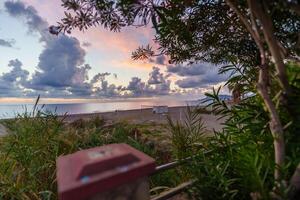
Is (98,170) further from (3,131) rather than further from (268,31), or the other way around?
(3,131)

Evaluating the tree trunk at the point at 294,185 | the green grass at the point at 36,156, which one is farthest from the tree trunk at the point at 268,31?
the green grass at the point at 36,156

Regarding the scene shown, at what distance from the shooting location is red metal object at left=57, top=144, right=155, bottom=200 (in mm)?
1582

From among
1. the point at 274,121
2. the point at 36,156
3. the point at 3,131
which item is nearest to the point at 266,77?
the point at 274,121

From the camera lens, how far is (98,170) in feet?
5.58

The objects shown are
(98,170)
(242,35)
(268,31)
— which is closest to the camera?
(98,170)

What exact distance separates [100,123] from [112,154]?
999 cm

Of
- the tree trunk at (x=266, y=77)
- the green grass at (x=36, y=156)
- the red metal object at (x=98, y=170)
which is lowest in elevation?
→ the green grass at (x=36, y=156)

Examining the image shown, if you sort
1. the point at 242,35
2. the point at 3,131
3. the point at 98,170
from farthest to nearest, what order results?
the point at 3,131
the point at 242,35
the point at 98,170

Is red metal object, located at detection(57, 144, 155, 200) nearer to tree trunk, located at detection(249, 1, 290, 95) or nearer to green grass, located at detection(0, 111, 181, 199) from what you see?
tree trunk, located at detection(249, 1, 290, 95)

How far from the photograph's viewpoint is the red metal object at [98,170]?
5.19 feet

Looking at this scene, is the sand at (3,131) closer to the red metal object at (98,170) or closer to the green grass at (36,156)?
the green grass at (36,156)

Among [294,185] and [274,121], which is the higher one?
[274,121]

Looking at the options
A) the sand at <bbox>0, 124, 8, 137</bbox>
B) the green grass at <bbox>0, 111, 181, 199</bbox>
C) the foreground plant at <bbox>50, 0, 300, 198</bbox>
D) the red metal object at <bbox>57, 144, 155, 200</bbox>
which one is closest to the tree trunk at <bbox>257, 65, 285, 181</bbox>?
the foreground plant at <bbox>50, 0, 300, 198</bbox>

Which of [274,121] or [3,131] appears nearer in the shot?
[274,121]
